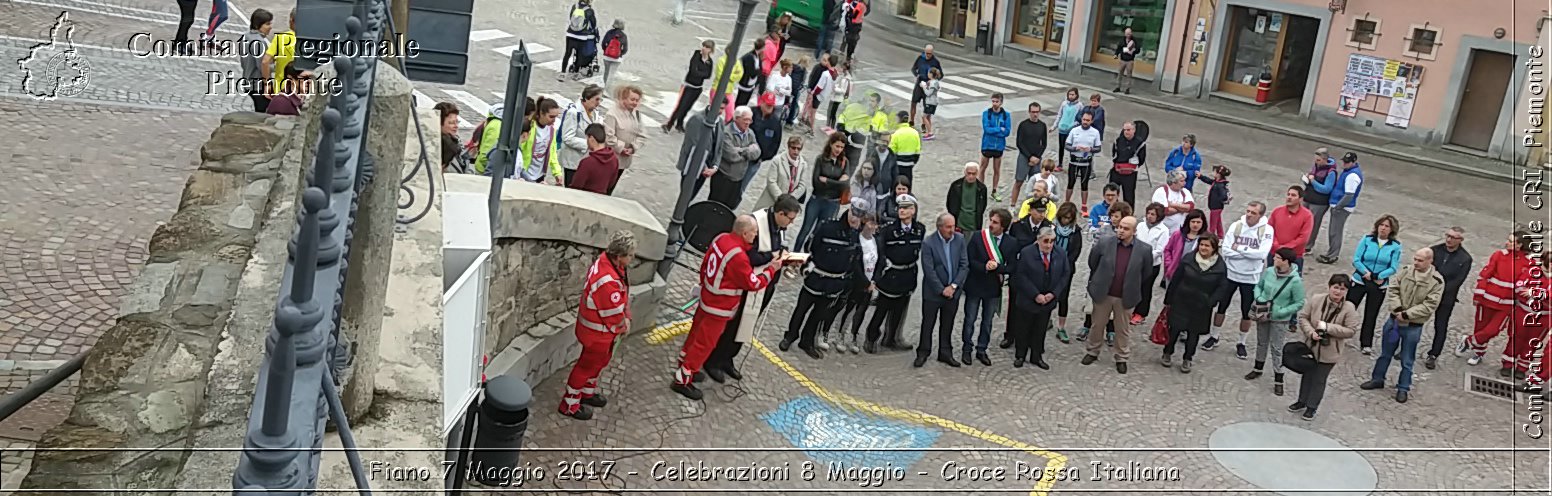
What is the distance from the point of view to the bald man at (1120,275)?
11508 mm

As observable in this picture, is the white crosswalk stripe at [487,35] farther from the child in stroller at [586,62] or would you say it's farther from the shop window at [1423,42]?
the shop window at [1423,42]

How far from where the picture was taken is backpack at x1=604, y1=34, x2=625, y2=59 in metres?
20.6

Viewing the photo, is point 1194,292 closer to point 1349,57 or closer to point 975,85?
point 1349,57

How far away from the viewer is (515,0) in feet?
94.2

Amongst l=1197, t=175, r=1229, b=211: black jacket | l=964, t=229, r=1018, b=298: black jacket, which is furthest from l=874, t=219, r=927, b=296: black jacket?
l=1197, t=175, r=1229, b=211: black jacket

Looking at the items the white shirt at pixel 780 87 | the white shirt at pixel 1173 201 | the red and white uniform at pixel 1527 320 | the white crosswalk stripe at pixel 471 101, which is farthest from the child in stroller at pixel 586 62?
the red and white uniform at pixel 1527 320

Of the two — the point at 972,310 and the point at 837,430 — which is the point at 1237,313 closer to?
the point at 972,310

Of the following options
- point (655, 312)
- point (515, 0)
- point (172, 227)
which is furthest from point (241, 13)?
Result: point (172, 227)

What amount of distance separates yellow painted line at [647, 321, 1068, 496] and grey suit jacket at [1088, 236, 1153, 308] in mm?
A: 2122

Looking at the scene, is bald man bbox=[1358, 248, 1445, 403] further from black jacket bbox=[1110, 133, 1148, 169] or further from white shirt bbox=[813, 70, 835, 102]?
white shirt bbox=[813, 70, 835, 102]

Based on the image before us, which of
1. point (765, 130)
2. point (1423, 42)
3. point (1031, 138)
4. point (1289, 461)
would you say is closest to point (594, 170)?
point (765, 130)

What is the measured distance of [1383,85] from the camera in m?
24.8

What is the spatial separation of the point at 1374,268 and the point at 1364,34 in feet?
46.3

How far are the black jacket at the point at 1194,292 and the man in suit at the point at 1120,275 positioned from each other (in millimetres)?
315
